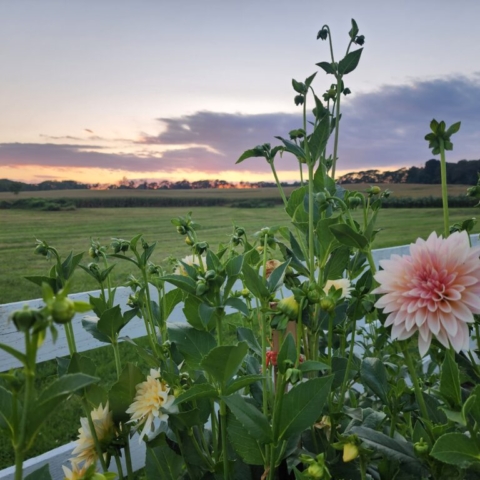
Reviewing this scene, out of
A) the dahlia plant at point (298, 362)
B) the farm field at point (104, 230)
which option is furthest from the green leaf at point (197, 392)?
the farm field at point (104, 230)

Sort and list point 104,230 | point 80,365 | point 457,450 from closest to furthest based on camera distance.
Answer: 1. point 457,450
2. point 80,365
3. point 104,230

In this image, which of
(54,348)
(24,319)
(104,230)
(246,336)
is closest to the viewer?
(24,319)

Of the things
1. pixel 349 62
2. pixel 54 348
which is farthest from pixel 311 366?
pixel 54 348

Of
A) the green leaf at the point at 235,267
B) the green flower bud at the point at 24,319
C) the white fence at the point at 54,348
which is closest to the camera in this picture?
the green flower bud at the point at 24,319

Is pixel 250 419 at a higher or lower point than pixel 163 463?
higher

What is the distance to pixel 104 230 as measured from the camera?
5.04m

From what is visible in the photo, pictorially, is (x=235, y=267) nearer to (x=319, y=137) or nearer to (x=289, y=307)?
(x=289, y=307)

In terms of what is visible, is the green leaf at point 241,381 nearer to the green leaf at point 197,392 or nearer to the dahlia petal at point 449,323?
the green leaf at point 197,392

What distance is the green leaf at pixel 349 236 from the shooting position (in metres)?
0.45

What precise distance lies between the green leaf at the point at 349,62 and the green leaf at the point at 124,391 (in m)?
0.47

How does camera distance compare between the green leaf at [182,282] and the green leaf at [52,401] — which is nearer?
the green leaf at [52,401]

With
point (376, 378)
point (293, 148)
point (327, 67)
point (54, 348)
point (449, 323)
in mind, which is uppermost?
point (327, 67)

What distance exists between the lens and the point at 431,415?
520 millimetres

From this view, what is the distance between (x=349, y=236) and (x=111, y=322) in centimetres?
30
